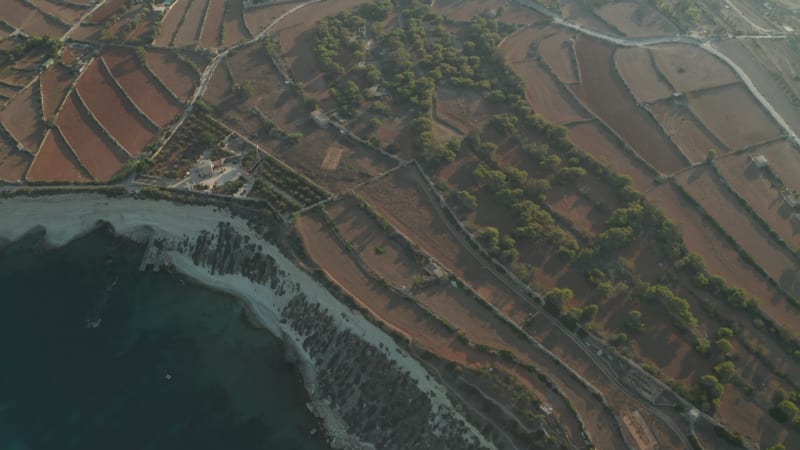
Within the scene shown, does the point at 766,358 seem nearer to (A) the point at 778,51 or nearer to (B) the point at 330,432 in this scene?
(B) the point at 330,432

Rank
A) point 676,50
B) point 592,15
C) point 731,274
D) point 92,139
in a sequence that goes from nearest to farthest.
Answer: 1. point 731,274
2. point 92,139
3. point 676,50
4. point 592,15

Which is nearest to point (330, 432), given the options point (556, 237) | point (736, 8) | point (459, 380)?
point (459, 380)

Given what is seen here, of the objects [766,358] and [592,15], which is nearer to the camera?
[766,358]

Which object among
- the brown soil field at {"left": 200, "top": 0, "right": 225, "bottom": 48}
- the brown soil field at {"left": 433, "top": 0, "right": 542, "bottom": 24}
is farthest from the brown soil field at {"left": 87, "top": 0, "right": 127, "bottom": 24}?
the brown soil field at {"left": 433, "top": 0, "right": 542, "bottom": 24}

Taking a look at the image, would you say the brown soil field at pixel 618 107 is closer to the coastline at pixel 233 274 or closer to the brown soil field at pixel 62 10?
the coastline at pixel 233 274

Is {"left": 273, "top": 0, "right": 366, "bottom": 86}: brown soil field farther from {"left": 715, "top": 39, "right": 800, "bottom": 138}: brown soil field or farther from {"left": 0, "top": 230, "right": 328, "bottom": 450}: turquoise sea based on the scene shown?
{"left": 715, "top": 39, "right": 800, "bottom": 138}: brown soil field

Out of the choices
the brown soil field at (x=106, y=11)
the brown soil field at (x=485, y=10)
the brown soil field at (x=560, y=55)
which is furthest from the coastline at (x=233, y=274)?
the brown soil field at (x=485, y=10)
